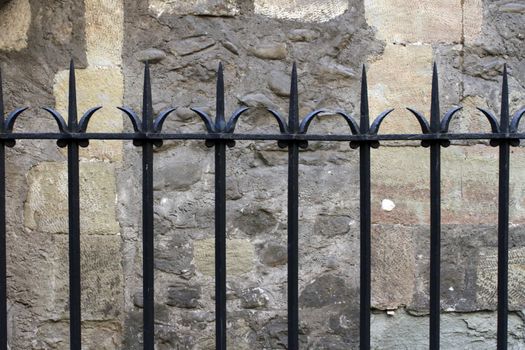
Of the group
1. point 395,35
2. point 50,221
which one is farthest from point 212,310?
point 395,35

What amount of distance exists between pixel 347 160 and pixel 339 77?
34 cm

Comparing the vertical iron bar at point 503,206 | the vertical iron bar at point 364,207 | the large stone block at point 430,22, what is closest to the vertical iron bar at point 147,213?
the vertical iron bar at point 364,207

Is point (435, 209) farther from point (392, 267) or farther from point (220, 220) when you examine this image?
point (392, 267)

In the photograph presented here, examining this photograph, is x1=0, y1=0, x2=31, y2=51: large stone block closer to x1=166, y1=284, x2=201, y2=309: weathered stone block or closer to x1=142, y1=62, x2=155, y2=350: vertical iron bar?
x1=166, y1=284, x2=201, y2=309: weathered stone block

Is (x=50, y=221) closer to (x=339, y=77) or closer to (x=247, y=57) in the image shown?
(x=247, y=57)

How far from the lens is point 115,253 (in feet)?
9.16

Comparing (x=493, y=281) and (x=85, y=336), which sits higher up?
(x=493, y=281)

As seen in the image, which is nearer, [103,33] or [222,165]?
[222,165]

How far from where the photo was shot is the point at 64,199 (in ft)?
9.11

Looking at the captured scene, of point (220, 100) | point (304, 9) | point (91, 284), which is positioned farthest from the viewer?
point (304, 9)

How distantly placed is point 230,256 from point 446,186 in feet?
3.07

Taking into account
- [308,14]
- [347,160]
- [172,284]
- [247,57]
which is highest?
[308,14]

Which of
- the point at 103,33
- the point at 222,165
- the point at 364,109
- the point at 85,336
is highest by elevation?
the point at 103,33

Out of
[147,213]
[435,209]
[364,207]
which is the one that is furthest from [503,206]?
[147,213]
